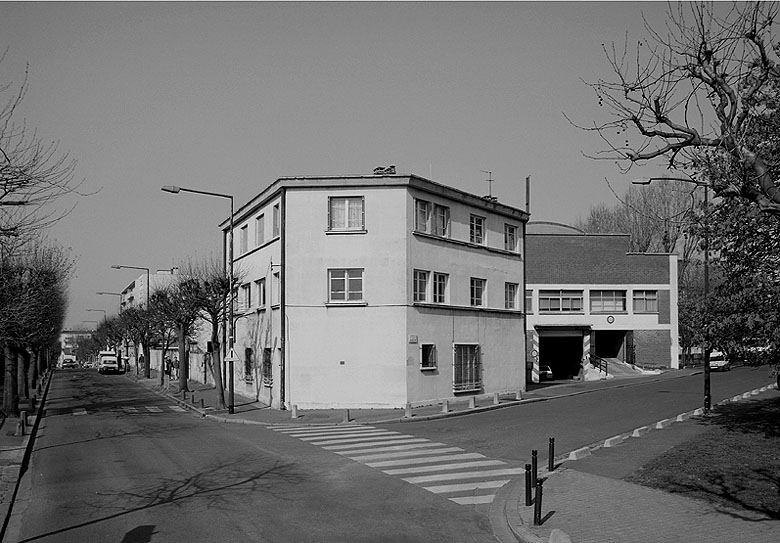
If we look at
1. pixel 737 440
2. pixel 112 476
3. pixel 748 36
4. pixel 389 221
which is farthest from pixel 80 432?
pixel 748 36

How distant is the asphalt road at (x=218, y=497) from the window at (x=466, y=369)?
11.9 m

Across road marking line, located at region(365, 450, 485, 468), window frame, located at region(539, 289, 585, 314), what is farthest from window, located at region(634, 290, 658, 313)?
road marking line, located at region(365, 450, 485, 468)

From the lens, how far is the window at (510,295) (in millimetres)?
36156

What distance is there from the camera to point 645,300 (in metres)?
55.6

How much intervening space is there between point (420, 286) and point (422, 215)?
2.91 meters

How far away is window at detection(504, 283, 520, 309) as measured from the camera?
36.2m

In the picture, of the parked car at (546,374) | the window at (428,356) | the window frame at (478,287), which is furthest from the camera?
the parked car at (546,374)

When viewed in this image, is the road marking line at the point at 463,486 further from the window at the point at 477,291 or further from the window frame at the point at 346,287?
the window at the point at 477,291

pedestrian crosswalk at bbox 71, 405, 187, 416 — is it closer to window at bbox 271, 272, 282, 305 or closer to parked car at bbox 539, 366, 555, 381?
window at bbox 271, 272, 282, 305

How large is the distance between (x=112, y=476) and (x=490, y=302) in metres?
22.1

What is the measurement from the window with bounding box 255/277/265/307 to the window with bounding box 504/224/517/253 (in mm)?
11685

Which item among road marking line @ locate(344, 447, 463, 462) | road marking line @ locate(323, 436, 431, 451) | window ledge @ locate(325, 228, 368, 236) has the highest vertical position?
window ledge @ locate(325, 228, 368, 236)

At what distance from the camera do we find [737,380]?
149 feet

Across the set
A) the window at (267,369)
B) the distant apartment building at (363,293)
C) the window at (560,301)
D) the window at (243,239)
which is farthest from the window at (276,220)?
the window at (560,301)
